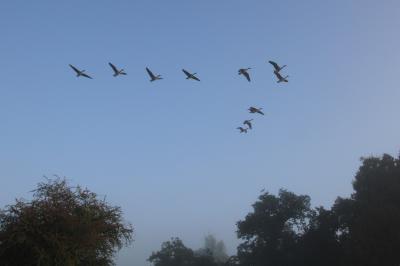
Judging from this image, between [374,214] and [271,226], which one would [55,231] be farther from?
[271,226]

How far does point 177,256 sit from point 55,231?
7264 cm

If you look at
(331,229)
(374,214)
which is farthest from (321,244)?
(374,214)

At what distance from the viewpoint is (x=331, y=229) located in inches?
2795

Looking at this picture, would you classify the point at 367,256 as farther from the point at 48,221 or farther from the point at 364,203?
the point at 48,221

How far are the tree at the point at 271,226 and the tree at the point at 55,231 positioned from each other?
54.1m

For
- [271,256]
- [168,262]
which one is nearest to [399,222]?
[271,256]

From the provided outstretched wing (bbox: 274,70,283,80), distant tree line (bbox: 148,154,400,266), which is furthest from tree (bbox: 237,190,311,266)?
outstretched wing (bbox: 274,70,283,80)

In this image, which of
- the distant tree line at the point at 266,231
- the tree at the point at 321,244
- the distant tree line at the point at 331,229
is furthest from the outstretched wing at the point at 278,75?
the tree at the point at 321,244

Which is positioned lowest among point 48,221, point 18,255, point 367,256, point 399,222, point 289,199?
point 18,255

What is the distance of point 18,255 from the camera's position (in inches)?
938

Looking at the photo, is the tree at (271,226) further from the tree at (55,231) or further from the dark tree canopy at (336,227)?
the tree at (55,231)

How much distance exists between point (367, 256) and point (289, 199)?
1100 inches

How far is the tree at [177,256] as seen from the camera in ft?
291

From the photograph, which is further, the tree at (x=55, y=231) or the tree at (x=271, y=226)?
the tree at (x=271, y=226)
